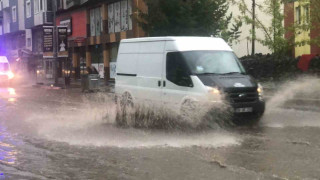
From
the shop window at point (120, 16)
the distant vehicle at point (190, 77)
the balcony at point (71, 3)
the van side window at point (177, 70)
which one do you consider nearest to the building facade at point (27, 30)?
the balcony at point (71, 3)

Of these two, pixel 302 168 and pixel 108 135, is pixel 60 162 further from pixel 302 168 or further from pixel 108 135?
pixel 302 168

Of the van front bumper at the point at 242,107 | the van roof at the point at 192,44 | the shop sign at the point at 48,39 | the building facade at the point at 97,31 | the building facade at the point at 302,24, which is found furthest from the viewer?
the shop sign at the point at 48,39

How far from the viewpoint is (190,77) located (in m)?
10.9

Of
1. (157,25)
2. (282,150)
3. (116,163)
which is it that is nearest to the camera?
(116,163)

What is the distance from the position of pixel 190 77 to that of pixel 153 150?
3.14 m

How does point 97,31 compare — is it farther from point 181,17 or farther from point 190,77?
point 190,77

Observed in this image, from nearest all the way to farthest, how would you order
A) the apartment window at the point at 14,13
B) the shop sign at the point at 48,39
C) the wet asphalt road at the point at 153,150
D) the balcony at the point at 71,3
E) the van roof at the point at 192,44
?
the wet asphalt road at the point at 153,150, the van roof at the point at 192,44, the shop sign at the point at 48,39, the balcony at the point at 71,3, the apartment window at the point at 14,13

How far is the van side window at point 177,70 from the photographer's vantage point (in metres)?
11.1

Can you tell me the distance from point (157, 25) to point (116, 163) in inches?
612

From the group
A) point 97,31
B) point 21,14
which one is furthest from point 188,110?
point 21,14

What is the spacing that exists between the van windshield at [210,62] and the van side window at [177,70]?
11cm

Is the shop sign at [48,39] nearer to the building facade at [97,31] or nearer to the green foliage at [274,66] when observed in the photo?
the building facade at [97,31]

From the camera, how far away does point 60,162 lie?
751cm

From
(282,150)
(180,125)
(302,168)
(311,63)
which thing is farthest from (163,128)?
(311,63)
